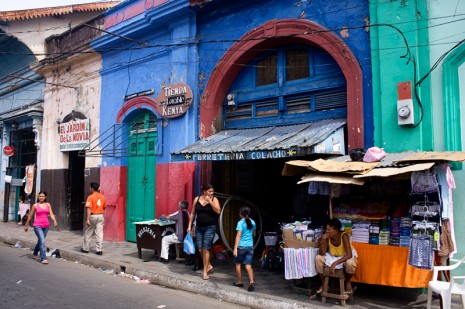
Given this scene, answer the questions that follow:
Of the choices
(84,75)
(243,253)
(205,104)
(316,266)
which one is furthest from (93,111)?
(316,266)

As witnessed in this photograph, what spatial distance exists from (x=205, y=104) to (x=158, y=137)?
1.77 m

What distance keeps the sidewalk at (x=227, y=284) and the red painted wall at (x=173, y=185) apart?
1.21m

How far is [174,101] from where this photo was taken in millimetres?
10078

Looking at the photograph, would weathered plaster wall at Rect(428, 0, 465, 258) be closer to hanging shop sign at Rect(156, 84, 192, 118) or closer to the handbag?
the handbag

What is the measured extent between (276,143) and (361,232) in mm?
2055

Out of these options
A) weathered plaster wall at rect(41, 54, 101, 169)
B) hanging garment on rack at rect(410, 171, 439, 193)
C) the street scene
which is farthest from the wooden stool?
weathered plaster wall at rect(41, 54, 101, 169)

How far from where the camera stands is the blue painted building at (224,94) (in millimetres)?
7387

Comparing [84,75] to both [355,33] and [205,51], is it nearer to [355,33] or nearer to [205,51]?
[205,51]

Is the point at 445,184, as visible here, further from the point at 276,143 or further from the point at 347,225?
the point at 276,143

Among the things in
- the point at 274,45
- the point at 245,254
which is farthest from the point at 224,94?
the point at 245,254

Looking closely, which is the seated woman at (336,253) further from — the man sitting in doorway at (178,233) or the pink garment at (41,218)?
the pink garment at (41,218)

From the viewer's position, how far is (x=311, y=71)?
827cm

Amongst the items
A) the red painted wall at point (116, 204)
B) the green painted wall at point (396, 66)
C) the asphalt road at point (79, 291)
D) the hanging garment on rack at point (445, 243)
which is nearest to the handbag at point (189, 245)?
the asphalt road at point (79, 291)

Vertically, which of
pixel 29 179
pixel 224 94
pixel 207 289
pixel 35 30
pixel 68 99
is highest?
pixel 35 30
